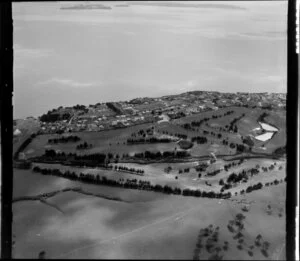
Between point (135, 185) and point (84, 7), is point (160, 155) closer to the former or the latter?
point (135, 185)

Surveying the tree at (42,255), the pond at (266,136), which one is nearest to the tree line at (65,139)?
the tree at (42,255)

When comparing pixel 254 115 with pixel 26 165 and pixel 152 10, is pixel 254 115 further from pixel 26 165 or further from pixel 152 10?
pixel 26 165

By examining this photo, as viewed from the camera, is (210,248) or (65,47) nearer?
(210,248)

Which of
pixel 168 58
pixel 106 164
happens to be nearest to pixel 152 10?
pixel 168 58

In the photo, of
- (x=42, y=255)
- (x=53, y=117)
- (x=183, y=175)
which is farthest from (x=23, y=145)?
(x=183, y=175)

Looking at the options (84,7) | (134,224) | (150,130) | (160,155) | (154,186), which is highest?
(84,7)

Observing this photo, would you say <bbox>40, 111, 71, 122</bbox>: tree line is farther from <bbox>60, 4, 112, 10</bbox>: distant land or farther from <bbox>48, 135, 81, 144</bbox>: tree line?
<bbox>60, 4, 112, 10</bbox>: distant land
